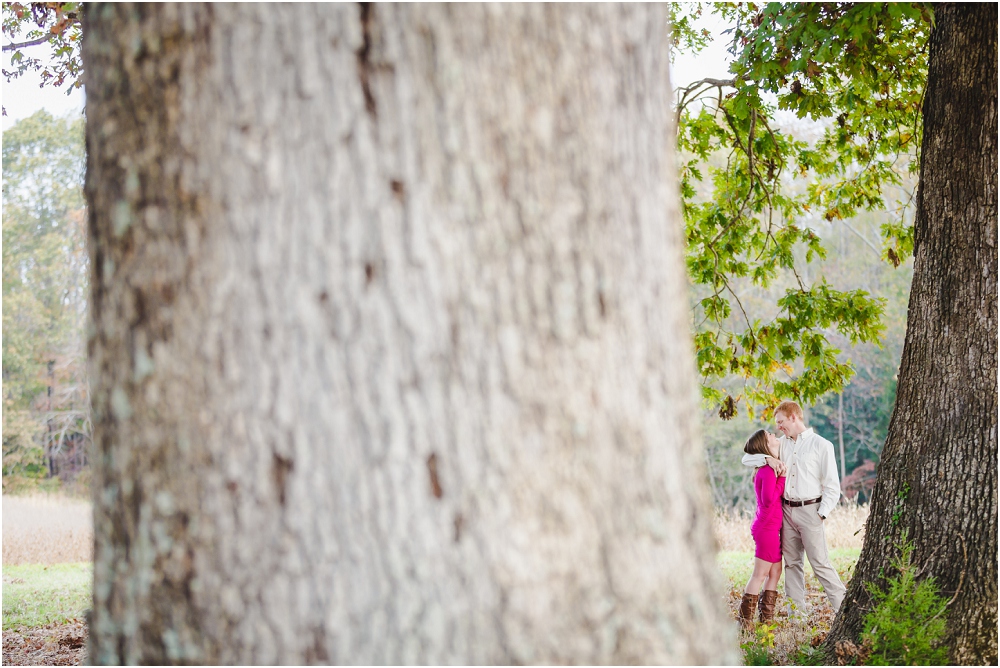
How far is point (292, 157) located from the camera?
3.86 ft

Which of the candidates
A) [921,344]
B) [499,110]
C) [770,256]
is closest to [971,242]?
[921,344]

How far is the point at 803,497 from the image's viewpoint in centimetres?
586

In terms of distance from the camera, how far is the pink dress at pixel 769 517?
19.5ft

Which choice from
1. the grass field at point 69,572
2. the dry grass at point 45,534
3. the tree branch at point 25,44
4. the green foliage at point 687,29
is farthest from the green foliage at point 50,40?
the dry grass at point 45,534

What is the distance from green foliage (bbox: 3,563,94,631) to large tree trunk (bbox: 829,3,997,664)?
662cm

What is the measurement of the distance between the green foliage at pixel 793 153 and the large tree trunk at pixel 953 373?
2.81ft

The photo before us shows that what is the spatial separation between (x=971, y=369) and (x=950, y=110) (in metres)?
1.36

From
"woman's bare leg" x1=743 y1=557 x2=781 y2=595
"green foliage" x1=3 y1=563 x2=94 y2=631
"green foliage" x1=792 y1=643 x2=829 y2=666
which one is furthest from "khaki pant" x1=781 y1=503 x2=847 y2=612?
"green foliage" x1=3 y1=563 x2=94 y2=631

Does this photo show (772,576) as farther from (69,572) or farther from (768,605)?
(69,572)

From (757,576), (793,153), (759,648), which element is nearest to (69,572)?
(757,576)

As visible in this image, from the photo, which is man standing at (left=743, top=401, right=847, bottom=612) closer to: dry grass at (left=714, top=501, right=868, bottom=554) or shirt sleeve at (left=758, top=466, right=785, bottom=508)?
shirt sleeve at (left=758, top=466, right=785, bottom=508)

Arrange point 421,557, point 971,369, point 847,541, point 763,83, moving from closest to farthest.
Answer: point 421,557 < point 971,369 < point 763,83 < point 847,541

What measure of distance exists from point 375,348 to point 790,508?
5601 mm

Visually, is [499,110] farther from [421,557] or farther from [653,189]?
[421,557]
